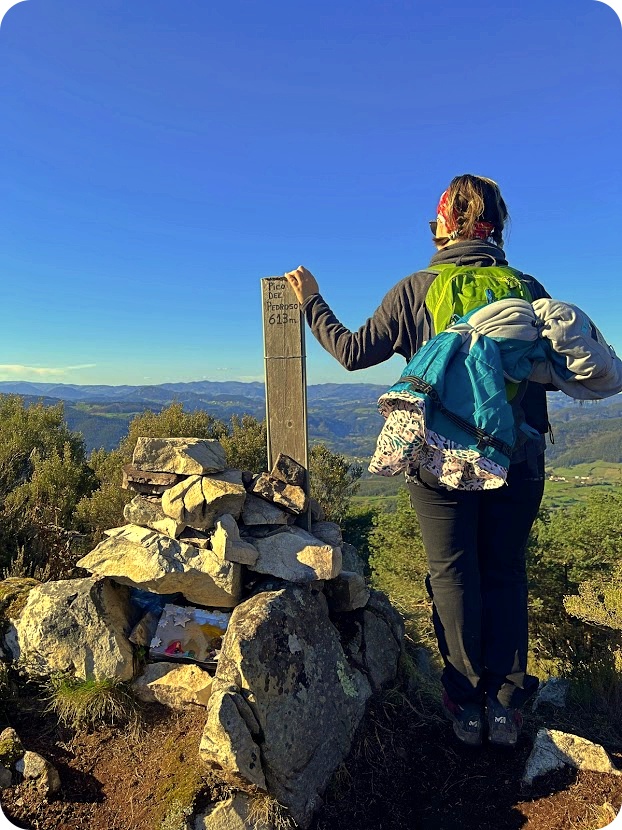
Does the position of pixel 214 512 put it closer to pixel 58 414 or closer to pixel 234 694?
pixel 234 694

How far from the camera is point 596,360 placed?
2.60m

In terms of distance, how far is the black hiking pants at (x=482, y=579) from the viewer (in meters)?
2.94

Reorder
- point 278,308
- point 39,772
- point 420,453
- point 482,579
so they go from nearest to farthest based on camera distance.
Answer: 1. point 420,453
2. point 39,772
3. point 482,579
4. point 278,308

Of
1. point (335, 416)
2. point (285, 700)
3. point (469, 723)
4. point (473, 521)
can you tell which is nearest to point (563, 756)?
point (469, 723)

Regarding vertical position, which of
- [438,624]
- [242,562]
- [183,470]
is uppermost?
[183,470]

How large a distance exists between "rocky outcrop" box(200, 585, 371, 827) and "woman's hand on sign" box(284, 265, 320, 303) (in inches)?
81.7

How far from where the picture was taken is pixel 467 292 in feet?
8.97

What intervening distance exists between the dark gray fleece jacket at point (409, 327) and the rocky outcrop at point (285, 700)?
1.74 metres

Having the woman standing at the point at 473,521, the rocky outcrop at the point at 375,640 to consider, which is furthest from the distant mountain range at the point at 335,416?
the woman standing at the point at 473,521

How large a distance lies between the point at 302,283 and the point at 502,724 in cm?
315

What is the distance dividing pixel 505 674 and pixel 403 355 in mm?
2115

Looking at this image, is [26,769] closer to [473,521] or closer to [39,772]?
[39,772]

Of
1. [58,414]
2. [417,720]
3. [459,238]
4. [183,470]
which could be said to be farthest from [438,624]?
[58,414]

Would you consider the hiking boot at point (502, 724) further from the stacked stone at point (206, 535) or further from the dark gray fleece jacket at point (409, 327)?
the dark gray fleece jacket at point (409, 327)
